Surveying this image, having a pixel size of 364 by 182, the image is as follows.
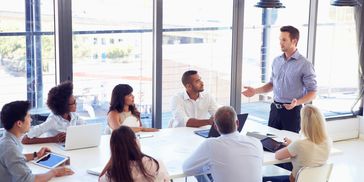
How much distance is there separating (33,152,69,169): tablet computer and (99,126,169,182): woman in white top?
696 mm

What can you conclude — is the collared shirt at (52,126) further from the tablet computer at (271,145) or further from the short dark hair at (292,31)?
the short dark hair at (292,31)

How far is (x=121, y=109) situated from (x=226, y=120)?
52.3 inches

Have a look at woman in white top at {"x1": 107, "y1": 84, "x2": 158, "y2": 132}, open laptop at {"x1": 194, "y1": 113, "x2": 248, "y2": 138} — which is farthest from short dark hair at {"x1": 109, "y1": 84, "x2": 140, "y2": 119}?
open laptop at {"x1": 194, "y1": 113, "x2": 248, "y2": 138}

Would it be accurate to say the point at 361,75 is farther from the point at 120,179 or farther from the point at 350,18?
the point at 120,179

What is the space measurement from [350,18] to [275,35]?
119 cm

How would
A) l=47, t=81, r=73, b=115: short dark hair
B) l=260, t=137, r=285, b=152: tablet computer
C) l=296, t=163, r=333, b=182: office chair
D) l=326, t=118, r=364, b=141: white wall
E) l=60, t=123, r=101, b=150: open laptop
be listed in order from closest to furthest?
l=296, t=163, r=333, b=182: office chair, l=60, t=123, r=101, b=150: open laptop, l=260, t=137, r=285, b=152: tablet computer, l=47, t=81, r=73, b=115: short dark hair, l=326, t=118, r=364, b=141: white wall

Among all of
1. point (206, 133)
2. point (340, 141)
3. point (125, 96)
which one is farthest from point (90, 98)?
point (340, 141)

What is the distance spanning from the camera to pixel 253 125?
4809 mm

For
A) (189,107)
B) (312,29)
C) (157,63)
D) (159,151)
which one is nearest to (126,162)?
(159,151)

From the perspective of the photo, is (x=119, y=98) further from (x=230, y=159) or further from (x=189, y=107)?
(x=230, y=159)

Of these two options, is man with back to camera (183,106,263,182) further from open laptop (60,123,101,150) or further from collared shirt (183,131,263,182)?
open laptop (60,123,101,150)

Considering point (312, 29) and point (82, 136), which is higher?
point (312, 29)

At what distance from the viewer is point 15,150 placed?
314 centimetres

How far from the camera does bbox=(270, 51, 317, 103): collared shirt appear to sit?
5055 millimetres
